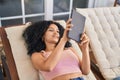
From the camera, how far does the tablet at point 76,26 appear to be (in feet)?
3.94

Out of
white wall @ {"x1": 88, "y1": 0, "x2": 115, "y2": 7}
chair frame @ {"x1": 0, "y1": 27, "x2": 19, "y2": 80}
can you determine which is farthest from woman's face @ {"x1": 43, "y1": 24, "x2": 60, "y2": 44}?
white wall @ {"x1": 88, "y1": 0, "x2": 115, "y2": 7}

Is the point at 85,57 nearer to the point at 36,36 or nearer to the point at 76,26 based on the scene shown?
the point at 76,26

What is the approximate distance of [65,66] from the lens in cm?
136

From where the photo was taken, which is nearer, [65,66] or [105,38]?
[65,66]

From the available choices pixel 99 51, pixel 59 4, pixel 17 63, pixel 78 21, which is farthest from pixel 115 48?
pixel 59 4

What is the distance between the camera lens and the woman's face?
4.54 ft

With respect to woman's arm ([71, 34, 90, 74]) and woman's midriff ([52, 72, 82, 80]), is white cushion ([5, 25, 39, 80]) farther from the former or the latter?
woman's arm ([71, 34, 90, 74])

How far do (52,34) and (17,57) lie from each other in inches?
12.7

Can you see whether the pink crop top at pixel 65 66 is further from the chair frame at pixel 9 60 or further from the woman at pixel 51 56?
the chair frame at pixel 9 60

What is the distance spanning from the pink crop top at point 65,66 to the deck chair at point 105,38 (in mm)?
464

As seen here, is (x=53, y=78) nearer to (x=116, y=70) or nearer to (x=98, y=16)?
(x=116, y=70)

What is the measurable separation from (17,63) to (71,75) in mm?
405

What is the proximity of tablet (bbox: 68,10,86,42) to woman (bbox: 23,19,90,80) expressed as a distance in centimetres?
4

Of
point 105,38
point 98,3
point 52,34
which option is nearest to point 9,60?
point 52,34
